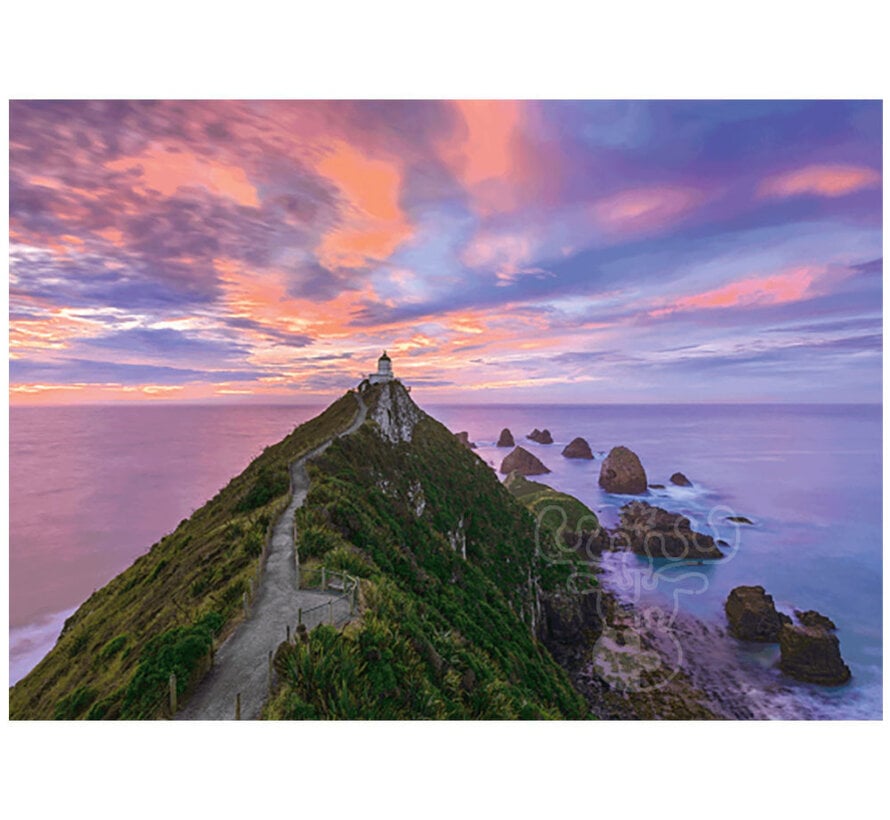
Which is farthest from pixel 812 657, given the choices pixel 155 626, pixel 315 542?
pixel 155 626

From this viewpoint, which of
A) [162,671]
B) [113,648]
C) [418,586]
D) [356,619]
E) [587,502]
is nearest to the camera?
[162,671]

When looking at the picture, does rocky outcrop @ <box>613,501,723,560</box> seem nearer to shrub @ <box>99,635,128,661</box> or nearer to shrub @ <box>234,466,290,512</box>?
shrub @ <box>234,466,290,512</box>

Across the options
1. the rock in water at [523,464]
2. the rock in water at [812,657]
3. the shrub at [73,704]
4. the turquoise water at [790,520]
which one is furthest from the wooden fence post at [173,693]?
the rock in water at [523,464]

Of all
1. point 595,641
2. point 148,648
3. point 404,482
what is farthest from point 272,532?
point 595,641

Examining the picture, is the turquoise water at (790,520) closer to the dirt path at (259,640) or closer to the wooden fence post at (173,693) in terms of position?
the dirt path at (259,640)

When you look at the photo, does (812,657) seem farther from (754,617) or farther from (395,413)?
(395,413)

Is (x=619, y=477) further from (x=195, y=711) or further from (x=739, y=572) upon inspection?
(x=195, y=711)

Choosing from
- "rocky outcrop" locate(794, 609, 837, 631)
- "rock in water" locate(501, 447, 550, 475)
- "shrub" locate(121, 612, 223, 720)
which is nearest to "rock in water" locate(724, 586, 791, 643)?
"rocky outcrop" locate(794, 609, 837, 631)
